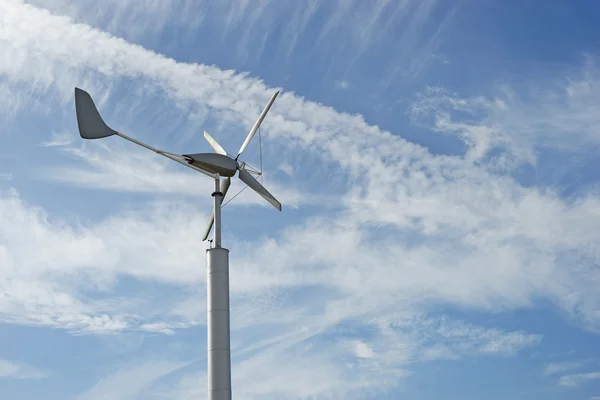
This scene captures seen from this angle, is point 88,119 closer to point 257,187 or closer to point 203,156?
point 203,156

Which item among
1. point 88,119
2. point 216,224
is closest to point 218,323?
point 216,224

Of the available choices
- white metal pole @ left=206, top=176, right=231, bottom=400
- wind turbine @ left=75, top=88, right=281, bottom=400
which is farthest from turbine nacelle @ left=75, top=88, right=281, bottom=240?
white metal pole @ left=206, top=176, right=231, bottom=400

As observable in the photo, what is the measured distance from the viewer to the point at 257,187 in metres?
49.1

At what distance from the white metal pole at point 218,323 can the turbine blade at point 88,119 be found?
32.4ft

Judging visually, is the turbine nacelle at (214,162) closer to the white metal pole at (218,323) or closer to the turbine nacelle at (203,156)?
the turbine nacelle at (203,156)

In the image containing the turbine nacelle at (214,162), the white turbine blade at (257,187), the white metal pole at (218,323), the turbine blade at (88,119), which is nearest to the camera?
the white metal pole at (218,323)

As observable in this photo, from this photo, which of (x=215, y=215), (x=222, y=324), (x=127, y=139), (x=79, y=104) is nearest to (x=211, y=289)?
(x=222, y=324)

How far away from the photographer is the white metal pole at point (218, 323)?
41156 mm

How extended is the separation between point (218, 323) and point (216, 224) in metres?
6.64

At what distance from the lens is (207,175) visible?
4706 cm

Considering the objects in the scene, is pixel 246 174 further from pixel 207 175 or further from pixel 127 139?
pixel 127 139

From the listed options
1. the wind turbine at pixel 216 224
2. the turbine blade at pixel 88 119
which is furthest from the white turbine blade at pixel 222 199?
the turbine blade at pixel 88 119

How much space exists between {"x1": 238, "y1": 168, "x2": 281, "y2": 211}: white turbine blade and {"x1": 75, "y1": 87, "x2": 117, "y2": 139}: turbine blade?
8984mm

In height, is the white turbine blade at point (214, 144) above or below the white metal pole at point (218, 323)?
above
